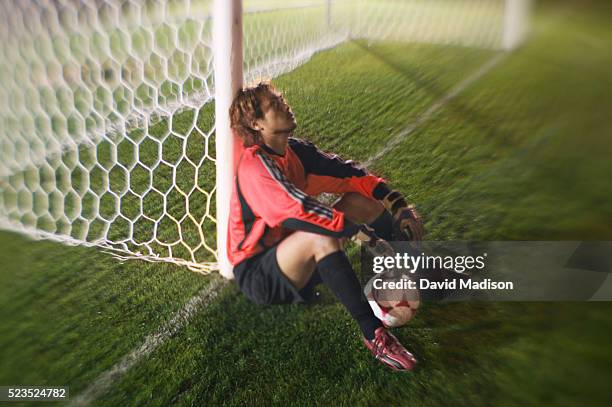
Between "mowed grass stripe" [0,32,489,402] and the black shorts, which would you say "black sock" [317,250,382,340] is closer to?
the black shorts

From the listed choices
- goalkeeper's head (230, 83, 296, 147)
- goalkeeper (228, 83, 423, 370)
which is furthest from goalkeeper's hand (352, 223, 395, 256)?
goalkeeper's head (230, 83, 296, 147)

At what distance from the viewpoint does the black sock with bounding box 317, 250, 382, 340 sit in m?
0.96

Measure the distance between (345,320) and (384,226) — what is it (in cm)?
19

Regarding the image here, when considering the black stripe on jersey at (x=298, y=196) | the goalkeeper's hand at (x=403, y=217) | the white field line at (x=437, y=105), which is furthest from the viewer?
the white field line at (x=437, y=105)

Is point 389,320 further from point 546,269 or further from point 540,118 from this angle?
point 540,118

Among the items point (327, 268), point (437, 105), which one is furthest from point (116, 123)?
point (437, 105)

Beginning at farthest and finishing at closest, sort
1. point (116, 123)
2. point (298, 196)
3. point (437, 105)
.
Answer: point (437, 105) → point (116, 123) → point (298, 196)

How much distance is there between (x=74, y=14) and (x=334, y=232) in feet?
2.12

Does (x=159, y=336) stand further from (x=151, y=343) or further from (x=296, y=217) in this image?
(x=296, y=217)

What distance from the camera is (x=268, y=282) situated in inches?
40.0

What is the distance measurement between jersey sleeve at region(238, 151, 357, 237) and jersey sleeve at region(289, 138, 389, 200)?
0.06m

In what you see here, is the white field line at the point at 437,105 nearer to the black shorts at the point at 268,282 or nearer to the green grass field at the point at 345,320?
the green grass field at the point at 345,320

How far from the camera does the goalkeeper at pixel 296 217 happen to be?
3.10 feet

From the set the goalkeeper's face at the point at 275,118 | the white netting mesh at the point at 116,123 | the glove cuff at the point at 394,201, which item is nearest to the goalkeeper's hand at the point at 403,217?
the glove cuff at the point at 394,201
